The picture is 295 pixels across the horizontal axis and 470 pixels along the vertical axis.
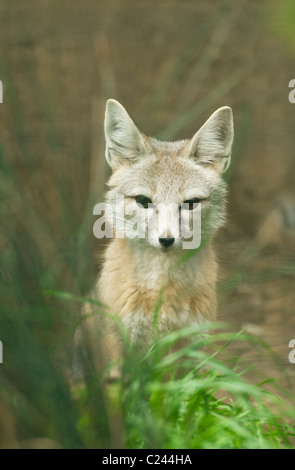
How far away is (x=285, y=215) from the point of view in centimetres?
619

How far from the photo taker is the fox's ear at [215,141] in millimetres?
3391

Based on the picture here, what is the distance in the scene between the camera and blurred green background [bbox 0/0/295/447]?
1.89 m

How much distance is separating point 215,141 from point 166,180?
15.3 inches

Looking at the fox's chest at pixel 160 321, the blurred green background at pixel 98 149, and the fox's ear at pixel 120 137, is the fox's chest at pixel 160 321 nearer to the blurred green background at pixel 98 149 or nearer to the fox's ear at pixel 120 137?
the blurred green background at pixel 98 149

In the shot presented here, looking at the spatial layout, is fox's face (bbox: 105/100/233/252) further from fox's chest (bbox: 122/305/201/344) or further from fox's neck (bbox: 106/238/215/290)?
fox's chest (bbox: 122/305/201/344)

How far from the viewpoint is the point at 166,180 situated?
3324 mm

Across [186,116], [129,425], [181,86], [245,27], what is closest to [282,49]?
[245,27]

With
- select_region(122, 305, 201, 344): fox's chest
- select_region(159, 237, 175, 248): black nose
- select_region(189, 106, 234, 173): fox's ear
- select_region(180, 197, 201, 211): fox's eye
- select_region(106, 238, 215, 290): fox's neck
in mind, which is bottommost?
select_region(122, 305, 201, 344): fox's chest

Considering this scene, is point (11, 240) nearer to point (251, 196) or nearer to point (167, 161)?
point (167, 161)

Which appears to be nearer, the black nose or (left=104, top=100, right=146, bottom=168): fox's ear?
the black nose

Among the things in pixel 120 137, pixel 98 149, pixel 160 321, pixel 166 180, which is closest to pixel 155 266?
pixel 160 321

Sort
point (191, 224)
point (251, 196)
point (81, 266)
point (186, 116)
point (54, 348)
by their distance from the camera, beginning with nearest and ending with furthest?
point (81, 266) → point (54, 348) → point (186, 116) → point (191, 224) → point (251, 196)

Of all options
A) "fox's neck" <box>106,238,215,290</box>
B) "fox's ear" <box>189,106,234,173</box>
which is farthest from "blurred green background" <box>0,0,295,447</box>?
"fox's neck" <box>106,238,215,290</box>
